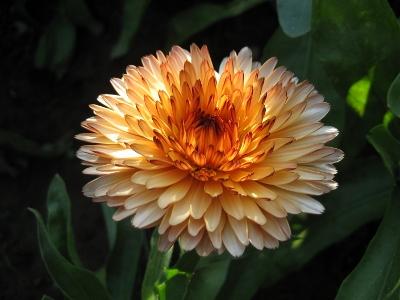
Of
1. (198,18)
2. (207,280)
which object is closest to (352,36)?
(207,280)

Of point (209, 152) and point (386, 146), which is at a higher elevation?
point (209, 152)

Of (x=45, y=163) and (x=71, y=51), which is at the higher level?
(x=71, y=51)

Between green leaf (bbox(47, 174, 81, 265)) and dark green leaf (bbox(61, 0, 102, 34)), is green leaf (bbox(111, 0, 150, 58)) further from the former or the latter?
green leaf (bbox(47, 174, 81, 265))

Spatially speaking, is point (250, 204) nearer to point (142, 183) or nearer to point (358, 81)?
point (142, 183)

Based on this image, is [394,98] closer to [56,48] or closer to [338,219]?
[338,219]

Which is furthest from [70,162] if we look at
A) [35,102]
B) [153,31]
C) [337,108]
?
[337,108]

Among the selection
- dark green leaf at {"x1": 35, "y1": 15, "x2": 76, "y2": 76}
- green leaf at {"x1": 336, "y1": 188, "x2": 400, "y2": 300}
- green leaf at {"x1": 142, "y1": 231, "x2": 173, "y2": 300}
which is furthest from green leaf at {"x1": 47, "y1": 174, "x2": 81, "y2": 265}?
dark green leaf at {"x1": 35, "y1": 15, "x2": 76, "y2": 76}
